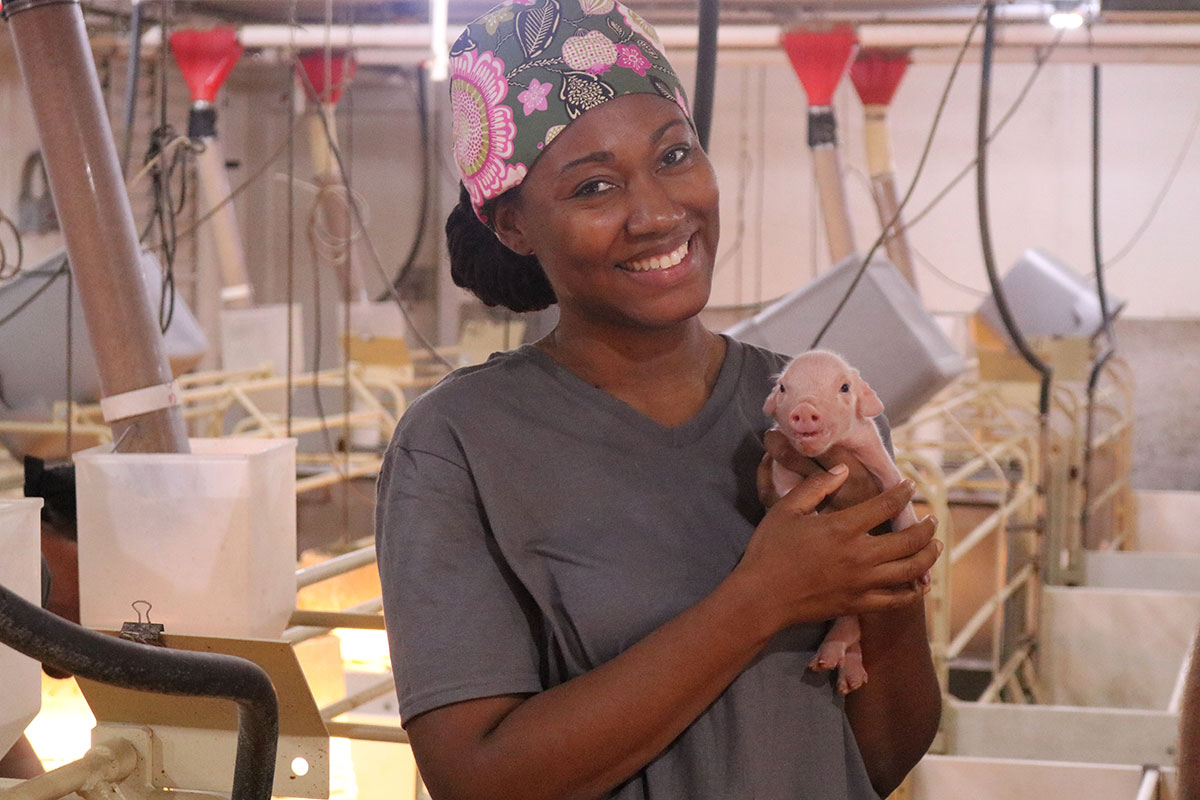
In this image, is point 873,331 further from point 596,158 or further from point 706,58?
point 596,158

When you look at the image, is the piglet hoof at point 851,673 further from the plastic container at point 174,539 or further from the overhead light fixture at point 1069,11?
the overhead light fixture at point 1069,11

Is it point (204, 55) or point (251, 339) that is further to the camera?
point (251, 339)

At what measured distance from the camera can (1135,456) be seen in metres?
7.21

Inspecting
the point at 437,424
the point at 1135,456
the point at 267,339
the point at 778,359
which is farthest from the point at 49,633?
the point at 1135,456

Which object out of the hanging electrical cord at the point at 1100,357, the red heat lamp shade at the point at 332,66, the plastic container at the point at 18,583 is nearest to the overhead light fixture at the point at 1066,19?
the hanging electrical cord at the point at 1100,357

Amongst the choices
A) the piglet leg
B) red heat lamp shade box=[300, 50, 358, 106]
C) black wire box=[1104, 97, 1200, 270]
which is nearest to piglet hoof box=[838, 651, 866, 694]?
the piglet leg

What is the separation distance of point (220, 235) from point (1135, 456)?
535 cm

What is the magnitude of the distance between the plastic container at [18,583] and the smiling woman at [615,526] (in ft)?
1.15

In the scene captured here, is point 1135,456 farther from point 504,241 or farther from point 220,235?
point 504,241

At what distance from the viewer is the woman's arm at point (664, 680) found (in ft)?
2.65

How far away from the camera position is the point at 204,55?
12.5ft

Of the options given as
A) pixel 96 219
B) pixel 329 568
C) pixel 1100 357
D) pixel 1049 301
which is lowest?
pixel 1100 357

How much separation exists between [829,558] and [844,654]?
0.14 meters

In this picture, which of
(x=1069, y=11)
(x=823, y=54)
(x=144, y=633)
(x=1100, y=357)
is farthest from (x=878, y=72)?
(x=144, y=633)
